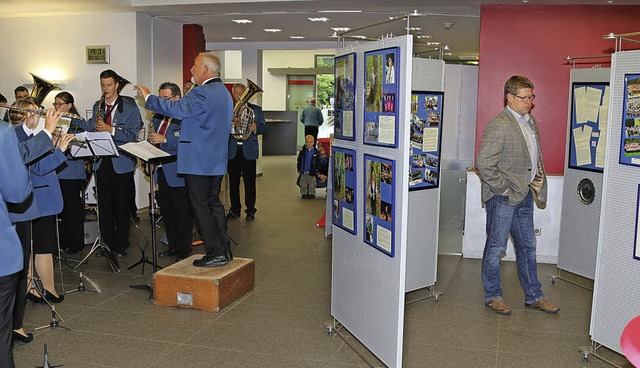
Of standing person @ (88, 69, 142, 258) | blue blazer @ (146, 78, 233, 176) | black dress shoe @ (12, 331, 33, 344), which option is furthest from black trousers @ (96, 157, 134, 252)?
black dress shoe @ (12, 331, 33, 344)

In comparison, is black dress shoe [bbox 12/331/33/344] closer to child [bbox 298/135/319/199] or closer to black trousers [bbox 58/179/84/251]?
black trousers [bbox 58/179/84/251]

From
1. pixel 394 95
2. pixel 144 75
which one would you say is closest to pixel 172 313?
pixel 394 95

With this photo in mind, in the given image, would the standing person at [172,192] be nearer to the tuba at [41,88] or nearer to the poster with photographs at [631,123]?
the tuba at [41,88]

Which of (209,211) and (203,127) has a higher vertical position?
(203,127)

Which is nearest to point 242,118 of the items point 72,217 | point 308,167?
point 72,217

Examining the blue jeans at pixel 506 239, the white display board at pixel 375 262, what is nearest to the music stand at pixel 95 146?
the white display board at pixel 375 262

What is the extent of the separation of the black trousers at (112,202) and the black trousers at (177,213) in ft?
1.29

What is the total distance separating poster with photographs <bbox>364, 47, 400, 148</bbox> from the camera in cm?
365

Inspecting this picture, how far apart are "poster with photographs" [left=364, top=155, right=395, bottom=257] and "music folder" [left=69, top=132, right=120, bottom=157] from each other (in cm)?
280

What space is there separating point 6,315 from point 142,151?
2547 millimetres

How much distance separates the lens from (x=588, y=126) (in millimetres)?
5852

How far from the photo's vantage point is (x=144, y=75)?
31.8 ft

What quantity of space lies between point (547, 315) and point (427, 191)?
1.40 meters

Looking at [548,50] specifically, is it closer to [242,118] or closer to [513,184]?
[513,184]
